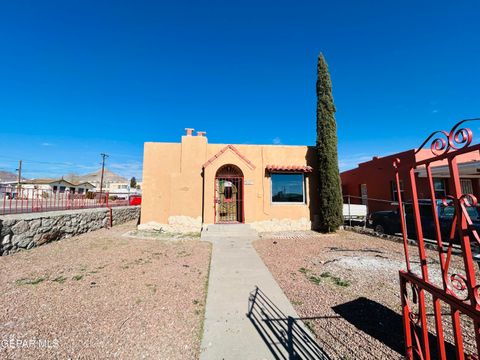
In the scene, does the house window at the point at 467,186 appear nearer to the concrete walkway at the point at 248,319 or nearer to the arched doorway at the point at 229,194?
the arched doorway at the point at 229,194

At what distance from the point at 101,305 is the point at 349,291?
4689 mm

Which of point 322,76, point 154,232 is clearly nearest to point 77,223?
point 154,232

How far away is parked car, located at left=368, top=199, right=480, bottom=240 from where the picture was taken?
825 cm

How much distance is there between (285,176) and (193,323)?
948 centimetres

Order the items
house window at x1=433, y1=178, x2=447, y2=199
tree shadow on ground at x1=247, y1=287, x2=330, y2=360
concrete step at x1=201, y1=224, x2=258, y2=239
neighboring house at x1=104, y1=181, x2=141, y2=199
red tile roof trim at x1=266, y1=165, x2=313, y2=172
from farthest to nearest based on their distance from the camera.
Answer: neighboring house at x1=104, y1=181, x2=141, y2=199, house window at x1=433, y1=178, x2=447, y2=199, red tile roof trim at x1=266, y1=165, x2=313, y2=172, concrete step at x1=201, y1=224, x2=258, y2=239, tree shadow on ground at x1=247, y1=287, x2=330, y2=360

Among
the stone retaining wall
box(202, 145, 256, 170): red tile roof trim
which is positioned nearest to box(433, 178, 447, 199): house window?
box(202, 145, 256, 170): red tile roof trim

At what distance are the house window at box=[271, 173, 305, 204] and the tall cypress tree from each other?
3.29 feet

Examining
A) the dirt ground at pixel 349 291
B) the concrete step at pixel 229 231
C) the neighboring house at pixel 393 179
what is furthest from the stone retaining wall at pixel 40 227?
the neighboring house at pixel 393 179

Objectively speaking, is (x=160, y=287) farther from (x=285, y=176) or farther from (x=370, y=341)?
(x=285, y=176)

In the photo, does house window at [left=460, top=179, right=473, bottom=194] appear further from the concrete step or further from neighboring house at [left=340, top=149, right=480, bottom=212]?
the concrete step

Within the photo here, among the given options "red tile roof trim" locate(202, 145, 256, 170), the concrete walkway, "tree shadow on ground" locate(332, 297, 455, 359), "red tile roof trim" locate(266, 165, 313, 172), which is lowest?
"tree shadow on ground" locate(332, 297, 455, 359)

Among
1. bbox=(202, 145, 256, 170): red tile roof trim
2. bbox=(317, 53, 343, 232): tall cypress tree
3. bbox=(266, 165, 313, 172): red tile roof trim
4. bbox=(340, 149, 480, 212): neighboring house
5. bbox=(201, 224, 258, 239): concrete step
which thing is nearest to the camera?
bbox=(201, 224, 258, 239): concrete step

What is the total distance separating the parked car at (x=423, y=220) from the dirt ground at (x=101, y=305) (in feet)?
29.8

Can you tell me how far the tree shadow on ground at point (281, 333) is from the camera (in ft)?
8.91
